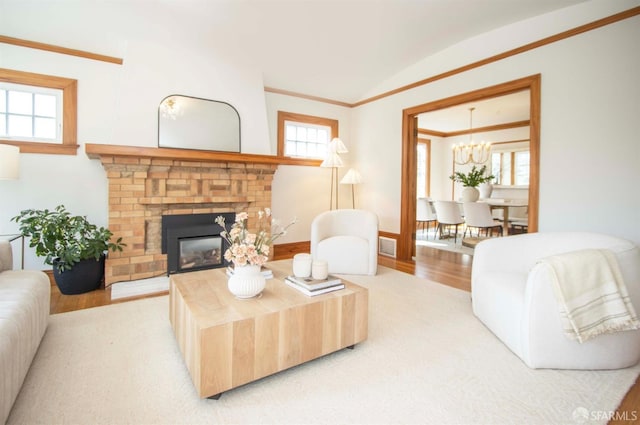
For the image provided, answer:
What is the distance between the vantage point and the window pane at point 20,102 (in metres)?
3.19

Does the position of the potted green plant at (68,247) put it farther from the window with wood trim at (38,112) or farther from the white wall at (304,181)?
the white wall at (304,181)

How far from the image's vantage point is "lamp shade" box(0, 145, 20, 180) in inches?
102

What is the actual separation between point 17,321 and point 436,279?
11.3 feet

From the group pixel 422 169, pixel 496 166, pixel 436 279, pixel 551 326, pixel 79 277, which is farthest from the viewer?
pixel 422 169

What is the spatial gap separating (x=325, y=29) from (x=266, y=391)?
3.38 m

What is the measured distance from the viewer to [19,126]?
3223mm

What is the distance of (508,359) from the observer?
74.0 inches

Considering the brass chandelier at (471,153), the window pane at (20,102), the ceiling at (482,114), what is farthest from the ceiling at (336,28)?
the brass chandelier at (471,153)

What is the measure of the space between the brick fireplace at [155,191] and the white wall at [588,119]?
2994 millimetres

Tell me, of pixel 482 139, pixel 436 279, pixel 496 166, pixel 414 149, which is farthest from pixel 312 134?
pixel 496 166

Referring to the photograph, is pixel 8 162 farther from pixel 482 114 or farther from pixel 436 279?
pixel 482 114

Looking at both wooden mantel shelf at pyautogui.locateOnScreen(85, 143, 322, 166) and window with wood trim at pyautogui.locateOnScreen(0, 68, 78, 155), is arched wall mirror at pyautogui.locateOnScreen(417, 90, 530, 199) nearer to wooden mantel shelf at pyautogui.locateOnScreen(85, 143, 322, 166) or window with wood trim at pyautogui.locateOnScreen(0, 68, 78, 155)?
wooden mantel shelf at pyautogui.locateOnScreen(85, 143, 322, 166)

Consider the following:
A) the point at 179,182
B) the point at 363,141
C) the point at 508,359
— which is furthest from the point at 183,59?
the point at 508,359

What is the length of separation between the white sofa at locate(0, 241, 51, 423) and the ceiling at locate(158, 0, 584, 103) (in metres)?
2.42
